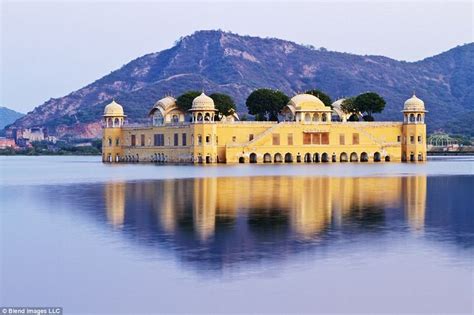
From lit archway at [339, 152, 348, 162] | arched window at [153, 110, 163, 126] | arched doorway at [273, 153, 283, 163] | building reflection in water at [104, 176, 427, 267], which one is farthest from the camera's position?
arched window at [153, 110, 163, 126]

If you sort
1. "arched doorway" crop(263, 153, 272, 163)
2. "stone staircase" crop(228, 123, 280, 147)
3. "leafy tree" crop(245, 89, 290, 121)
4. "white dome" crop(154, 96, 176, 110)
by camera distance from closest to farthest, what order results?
"stone staircase" crop(228, 123, 280, 147) → "arched doorway" crop(263, 153, 272, 163) → "white dome" crop(154, 96, 176, 110) → "leafy tree" crop(245, 89, 290, 121)

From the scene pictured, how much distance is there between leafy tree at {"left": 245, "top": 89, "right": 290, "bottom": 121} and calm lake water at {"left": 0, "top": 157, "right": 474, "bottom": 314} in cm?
4553

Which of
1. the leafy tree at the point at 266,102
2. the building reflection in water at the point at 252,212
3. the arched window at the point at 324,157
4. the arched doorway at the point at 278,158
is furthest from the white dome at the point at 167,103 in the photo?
the building reflection in water at the point at 252,212

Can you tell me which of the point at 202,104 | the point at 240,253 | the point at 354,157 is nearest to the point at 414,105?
the point at 354,157

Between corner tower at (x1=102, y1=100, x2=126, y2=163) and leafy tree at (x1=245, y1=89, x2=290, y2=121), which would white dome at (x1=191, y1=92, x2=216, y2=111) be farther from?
corner tower at (x1=102, y1=100, x2=126, y2=163)

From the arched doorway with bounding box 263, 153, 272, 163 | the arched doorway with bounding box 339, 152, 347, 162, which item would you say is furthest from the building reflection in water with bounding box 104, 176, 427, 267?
the arched doorway with bounding box 339, 152, 347, 162

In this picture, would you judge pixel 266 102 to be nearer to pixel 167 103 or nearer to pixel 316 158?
pixel 316 158

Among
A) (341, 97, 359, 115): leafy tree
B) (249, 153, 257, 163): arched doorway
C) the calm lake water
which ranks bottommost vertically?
the calm lake water

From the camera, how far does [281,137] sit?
66.2m

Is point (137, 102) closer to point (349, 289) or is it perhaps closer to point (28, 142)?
point (28, 142)

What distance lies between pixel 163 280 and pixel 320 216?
29.8ft

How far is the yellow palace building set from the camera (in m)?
65.3

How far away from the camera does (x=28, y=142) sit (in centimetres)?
14812

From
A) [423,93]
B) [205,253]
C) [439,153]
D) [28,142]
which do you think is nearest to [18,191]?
[205,253]
